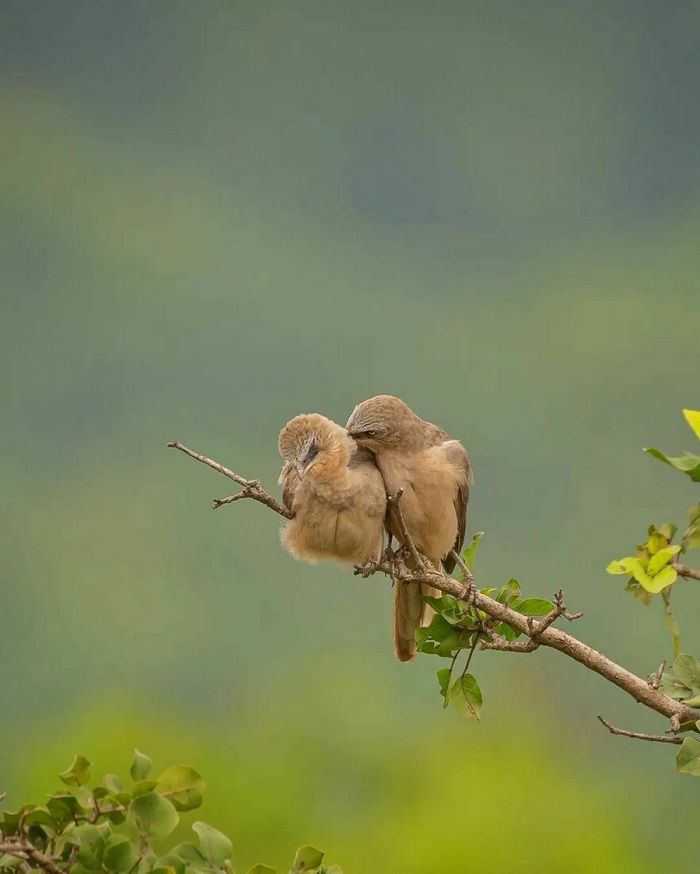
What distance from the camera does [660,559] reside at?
1335 mm

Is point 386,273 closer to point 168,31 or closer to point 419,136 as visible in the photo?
point 419,136

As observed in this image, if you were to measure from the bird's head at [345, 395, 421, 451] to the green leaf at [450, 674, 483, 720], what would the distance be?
0.68m

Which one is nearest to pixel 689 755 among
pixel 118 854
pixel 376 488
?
pixel 118 854

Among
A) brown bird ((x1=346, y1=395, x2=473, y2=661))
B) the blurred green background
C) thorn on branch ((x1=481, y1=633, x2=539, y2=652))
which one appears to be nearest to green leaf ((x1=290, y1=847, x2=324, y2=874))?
thorn on branch ((x1=481, y1=633, x2=539, y2=652))

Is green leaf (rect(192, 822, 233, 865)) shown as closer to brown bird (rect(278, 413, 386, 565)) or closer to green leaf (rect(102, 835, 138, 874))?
green leaf (rect(102, 835, 138, 874))

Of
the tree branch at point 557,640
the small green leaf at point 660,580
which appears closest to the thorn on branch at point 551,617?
the tree branch at point 557,640

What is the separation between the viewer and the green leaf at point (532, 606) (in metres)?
1.73

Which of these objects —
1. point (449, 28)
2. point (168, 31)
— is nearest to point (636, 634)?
point (449, 28)

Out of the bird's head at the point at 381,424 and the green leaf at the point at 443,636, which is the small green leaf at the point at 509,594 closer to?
the green leaf at the point at 443,636

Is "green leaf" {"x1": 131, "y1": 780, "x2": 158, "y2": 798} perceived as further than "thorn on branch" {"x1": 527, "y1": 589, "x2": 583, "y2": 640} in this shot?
No

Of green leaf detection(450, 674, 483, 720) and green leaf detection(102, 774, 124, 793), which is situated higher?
green leaf detection(450, 674, 483, 720)

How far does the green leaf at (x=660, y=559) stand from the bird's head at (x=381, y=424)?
997mm

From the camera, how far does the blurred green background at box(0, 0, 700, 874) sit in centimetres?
570

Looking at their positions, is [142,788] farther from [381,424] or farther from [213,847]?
[381,424]
